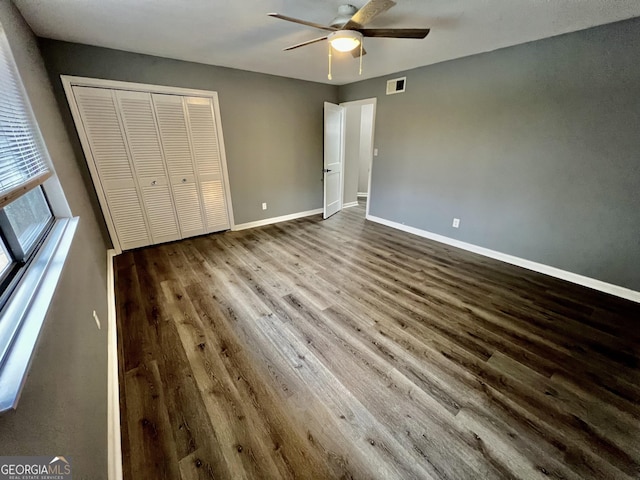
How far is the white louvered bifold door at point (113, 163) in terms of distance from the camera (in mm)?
2803

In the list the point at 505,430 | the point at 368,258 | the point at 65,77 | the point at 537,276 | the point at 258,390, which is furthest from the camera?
the point at 368,258

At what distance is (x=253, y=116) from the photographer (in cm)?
390

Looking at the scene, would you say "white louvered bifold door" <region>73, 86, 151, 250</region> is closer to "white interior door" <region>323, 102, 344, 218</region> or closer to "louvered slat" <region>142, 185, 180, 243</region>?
"louvered slat" <region>142, 185, 180, 243</region>

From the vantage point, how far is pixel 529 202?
113 inches

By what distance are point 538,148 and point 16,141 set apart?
4.25 metres

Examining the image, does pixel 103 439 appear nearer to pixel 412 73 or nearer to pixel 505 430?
pixel 505 430

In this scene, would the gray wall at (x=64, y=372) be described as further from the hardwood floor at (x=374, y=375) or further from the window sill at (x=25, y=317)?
the hardwood floor at (x=374, y=375)

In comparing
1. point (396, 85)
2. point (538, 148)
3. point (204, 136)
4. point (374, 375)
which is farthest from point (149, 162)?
point (538, 148)

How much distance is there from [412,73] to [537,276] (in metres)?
3.10

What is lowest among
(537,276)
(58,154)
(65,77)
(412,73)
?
(537,276)

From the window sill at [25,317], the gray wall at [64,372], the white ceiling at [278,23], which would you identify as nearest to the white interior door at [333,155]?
the white ceiling at [278,23]

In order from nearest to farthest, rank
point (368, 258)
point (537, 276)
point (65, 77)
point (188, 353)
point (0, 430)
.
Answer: point (0, 430), point (188, 353), point (65, 77), point (537, 276), point (368, 258)

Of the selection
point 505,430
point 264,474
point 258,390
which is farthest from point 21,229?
point 505,430
